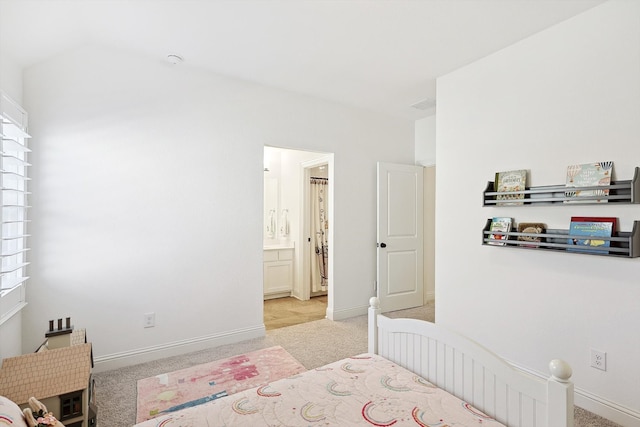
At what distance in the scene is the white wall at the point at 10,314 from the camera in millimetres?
2076

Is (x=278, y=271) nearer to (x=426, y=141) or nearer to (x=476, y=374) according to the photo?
(x=426, y=141)

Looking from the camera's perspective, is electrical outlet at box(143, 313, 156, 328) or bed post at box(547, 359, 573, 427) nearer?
bed post at box(547, 359, 573, 427)

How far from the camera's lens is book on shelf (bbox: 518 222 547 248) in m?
2.36

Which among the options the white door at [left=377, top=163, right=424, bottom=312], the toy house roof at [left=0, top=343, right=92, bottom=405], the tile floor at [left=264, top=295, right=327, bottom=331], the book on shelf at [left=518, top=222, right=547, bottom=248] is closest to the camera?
the toy house roof at [left=0, top=343, right=92, bottom=405]

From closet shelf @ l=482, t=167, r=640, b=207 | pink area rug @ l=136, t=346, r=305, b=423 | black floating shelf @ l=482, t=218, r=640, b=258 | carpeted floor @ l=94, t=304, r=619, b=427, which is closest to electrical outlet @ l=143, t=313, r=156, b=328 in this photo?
carpeted floor @ l=94, t=304, r=619, b=427

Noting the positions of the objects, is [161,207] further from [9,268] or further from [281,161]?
[281,161]

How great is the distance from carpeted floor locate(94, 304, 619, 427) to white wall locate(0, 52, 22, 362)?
60 cm

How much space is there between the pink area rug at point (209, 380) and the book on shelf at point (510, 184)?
210 centimetres

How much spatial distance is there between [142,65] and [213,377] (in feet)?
8.56

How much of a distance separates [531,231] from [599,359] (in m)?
0.87

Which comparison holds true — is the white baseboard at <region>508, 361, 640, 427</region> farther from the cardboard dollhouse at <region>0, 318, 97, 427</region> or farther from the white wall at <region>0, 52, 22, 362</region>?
the white wall at <region>0, 52, 22, 362</region>

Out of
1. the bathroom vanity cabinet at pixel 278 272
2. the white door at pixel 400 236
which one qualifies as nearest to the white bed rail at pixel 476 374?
the white door at pixel 400 236

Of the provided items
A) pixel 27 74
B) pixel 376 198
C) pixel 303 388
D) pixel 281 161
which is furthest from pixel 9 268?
pixel 281 161

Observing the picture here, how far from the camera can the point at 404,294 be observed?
441 cm
